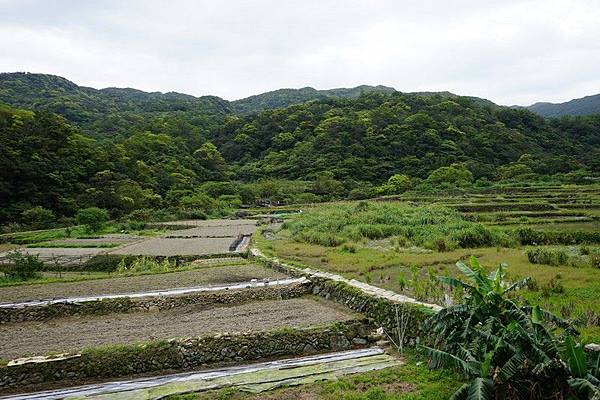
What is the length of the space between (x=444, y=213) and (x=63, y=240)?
25.7 m

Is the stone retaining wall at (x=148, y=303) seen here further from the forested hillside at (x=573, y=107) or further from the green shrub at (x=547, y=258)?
the forested hillside at (x=573, y=107)

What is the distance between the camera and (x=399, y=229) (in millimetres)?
24203

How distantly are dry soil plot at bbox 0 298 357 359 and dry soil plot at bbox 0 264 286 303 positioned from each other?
1910 millimetres

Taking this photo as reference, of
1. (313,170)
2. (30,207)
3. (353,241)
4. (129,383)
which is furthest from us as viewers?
(313,170)

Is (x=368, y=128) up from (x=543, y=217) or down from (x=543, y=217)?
up

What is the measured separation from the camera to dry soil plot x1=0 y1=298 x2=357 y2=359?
9.70 metres

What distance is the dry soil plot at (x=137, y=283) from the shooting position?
13805 mm

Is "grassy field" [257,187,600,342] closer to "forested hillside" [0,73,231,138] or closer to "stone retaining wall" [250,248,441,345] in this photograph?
"stone retaining wall" [250,248,441,345]

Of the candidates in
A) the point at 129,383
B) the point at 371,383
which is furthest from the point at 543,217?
the point at 129,383

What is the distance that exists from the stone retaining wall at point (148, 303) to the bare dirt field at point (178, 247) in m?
8.34

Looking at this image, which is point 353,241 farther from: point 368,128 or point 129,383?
point 368,128

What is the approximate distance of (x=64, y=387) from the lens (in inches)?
320

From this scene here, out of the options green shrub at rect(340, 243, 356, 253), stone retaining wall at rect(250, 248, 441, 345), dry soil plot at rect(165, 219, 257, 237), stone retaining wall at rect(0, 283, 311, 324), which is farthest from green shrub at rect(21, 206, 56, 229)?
stone retaining wall at rect(250, 248, 441, 345)

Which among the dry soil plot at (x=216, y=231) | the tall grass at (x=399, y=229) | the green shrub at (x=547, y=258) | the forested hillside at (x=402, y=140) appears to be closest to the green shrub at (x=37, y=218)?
the dry soil plot at (x=216, y=231)
